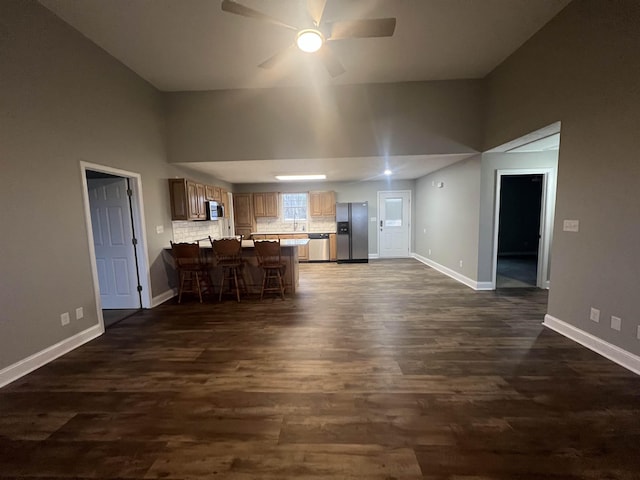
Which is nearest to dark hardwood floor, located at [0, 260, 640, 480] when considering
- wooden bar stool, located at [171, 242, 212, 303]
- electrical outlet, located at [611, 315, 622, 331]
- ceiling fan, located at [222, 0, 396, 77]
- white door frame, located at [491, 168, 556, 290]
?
electrical outlet, located at [611, 315, 622, 331]

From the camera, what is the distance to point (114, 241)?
3.80 metres

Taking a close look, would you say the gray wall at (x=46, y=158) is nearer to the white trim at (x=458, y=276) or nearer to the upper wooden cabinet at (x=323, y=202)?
the upper wooden cabinet at (x=323, y=202)

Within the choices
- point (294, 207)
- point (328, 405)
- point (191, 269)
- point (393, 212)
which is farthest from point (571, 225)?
point (294, 207)

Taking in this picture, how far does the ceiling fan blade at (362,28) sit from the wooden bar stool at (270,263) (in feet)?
9.29

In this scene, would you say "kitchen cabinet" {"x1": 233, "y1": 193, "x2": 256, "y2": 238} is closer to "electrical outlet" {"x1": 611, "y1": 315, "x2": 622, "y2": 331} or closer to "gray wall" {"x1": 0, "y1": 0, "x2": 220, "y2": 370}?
"gray wall" {"x1": 0, "y1": 0, "x2": 220, "y2": 370}

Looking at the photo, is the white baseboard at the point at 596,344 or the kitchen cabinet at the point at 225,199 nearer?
the white baseboard at the point at 596,344

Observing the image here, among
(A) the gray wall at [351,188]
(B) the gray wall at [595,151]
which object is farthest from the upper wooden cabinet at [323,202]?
(B) the gray wall at [595,151]

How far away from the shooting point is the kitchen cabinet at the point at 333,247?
292 inches

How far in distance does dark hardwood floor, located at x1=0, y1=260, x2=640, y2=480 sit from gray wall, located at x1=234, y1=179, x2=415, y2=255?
506cm

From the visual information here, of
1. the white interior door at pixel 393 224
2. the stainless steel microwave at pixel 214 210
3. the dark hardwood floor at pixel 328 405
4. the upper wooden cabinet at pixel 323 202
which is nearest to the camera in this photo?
the dark hardwood floor at pixel 328 405

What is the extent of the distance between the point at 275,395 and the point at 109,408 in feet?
3.86

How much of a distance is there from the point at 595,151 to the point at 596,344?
1.83 m

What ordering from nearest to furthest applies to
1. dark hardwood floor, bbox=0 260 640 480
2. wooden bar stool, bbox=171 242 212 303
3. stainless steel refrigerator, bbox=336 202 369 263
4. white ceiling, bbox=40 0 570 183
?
dark hardwood floor, bbox=0 260 640 480
white ceiling, bbox=40 0 570 183
wooden bar stool, bbox=171 242 212 303
stainless steel refrigerator, bbox=336 202 369 263

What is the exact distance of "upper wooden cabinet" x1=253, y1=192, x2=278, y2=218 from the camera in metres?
7.66
